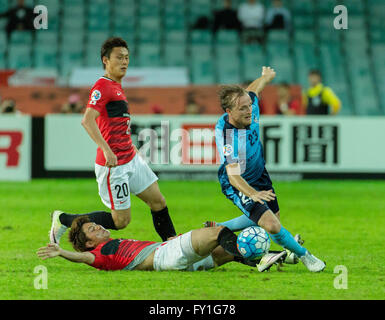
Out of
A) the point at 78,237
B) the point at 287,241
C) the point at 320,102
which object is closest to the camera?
the point at 287,241

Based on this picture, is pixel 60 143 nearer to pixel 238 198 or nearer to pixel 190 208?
pixel 190 208

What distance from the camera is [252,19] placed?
2195cm

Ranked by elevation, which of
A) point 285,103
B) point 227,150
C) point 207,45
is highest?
point 207,45

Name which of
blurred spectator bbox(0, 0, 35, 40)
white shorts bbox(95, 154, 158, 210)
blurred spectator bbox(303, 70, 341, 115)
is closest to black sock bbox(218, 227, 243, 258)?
white shorts bbox(95, 154, 158, 210)

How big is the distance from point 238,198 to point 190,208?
5111 mm

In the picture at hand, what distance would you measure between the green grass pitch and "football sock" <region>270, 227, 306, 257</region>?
7.6 inches

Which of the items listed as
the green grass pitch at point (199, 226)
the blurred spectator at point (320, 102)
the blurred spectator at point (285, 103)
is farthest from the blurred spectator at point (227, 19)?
the green grass pitch at point (199, 226)

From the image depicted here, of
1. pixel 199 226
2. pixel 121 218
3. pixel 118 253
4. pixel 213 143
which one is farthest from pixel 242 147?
pixel 213 143

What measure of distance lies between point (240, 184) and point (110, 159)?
1179 millimetres

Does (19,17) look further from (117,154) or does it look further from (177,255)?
(177,255)

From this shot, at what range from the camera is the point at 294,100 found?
59.6ft

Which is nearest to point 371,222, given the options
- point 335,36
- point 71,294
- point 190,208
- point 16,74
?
point 190,208

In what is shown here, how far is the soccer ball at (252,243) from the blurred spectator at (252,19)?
52.0 feet

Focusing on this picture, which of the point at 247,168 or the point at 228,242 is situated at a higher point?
the point at 247,168
